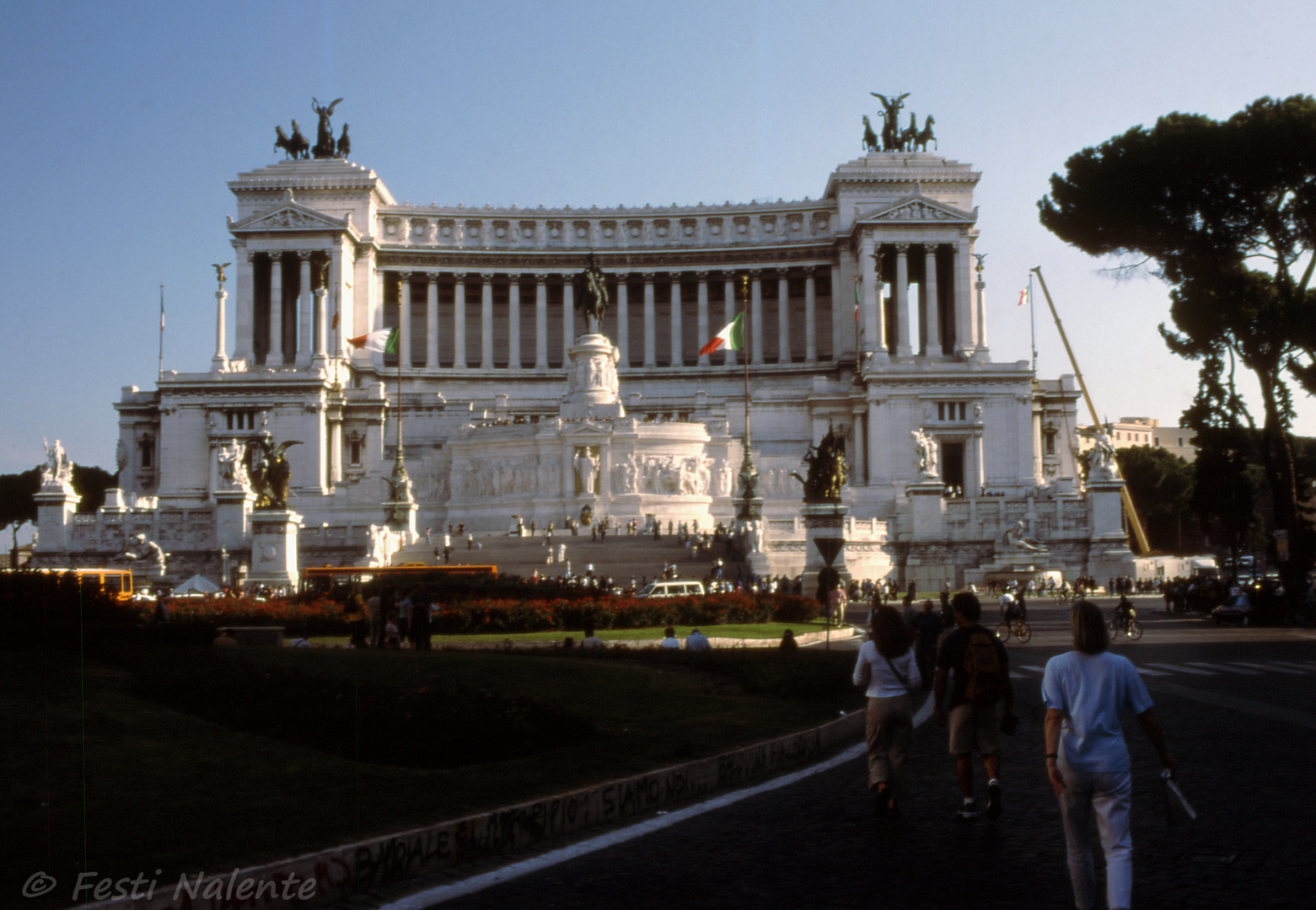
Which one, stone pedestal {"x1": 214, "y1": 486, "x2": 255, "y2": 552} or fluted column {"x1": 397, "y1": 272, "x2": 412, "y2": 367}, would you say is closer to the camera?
stone pedestal {"x1": 214, "y1": 486, "x2": 255, "y2": 552}

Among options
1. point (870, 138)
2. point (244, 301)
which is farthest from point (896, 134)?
point (244, 301)

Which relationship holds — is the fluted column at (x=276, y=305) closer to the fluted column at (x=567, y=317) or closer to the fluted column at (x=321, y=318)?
the fluted column at (x=321, y=318)

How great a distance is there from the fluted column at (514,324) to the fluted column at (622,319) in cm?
809

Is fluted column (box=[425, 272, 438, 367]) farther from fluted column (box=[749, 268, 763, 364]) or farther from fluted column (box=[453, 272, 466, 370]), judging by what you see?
fluted column (box=[749, 268, 763, 364])

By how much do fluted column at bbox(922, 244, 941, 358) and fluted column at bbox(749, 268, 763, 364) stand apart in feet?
43.8

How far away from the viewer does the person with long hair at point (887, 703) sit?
446 inches

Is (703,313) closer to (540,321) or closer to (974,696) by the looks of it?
(540,321)

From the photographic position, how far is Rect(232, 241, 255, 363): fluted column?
92.2 m

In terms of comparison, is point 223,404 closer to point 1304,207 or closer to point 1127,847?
point 1304,207

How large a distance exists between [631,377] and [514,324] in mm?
10579

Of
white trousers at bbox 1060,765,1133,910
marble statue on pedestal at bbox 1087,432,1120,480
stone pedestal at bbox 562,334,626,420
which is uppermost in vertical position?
stone pedestal at bbox 562,334,626,420

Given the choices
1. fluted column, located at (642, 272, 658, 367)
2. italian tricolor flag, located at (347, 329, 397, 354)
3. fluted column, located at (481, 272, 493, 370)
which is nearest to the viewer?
italian tricolor flag, located at (347, 329, 397, 354)

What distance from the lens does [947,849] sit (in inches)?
394

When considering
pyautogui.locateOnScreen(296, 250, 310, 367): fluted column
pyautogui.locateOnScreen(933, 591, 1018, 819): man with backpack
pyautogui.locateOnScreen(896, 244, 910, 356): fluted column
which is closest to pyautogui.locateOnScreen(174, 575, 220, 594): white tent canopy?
pyautogui.locateOnScreen(933, 591, 1018, 819): man with backpack
